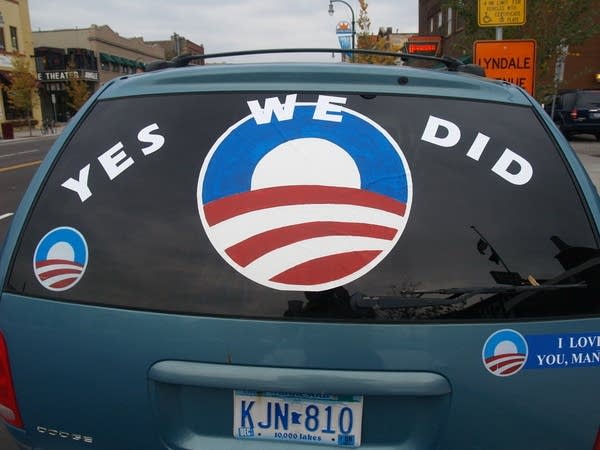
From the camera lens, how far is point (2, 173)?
1555 cm

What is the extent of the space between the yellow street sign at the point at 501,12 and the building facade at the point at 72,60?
4886 cm

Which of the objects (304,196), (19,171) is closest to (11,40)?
(19,171)

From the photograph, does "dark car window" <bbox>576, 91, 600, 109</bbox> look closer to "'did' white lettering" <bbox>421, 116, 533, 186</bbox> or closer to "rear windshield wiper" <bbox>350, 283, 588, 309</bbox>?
"'did' white lettering" <bbox>421, 116, 533, 186</bbox>

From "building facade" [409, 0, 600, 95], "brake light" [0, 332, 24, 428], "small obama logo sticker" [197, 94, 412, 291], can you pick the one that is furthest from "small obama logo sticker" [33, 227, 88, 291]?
"building facade" [409, 0, 600, 95]

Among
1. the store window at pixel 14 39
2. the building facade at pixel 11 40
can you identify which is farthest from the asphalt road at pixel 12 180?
the store window at pixel 14 39

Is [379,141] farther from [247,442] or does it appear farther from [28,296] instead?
[28,296]

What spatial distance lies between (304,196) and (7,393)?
112 cm

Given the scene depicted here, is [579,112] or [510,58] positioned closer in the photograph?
[510,58]

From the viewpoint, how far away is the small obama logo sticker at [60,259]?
1.57 metres

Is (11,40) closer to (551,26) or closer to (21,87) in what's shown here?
(21,87)

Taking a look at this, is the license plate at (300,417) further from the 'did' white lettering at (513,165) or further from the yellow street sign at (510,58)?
the yellow street sign at (510,58)

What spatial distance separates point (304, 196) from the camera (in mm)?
1551

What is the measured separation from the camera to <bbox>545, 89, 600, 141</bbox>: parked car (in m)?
19.1

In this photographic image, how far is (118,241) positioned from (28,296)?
335 mm
